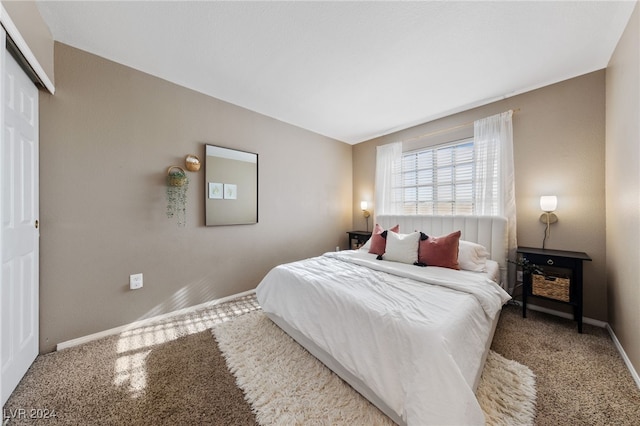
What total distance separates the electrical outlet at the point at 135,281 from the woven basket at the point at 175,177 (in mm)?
994

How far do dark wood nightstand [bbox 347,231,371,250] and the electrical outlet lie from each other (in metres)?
3.15

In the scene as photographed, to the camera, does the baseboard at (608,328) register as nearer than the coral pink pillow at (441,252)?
Yes

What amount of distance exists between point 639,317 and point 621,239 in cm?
67

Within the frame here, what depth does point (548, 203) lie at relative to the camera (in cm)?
240

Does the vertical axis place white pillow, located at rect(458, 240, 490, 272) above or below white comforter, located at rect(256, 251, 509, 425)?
above

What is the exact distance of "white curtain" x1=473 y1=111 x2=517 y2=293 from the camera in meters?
2.72

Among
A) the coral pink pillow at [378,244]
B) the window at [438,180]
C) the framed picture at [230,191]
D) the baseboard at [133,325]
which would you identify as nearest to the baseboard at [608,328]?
the window at [438,180]

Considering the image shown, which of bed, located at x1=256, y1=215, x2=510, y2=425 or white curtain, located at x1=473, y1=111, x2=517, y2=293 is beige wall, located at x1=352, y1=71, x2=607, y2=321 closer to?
white curtain, located at x1=473, y1=111, x2=517, y2=293

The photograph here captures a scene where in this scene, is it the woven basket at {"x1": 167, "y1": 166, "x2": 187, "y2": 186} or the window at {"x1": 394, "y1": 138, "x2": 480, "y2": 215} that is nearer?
the woven basket at {"x1": 167, "y1": 166, "x2": 187, "y2": 186}

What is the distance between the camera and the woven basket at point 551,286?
2186 mm

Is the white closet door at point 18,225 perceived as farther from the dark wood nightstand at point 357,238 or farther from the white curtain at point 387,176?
the white curtain at point 387,176

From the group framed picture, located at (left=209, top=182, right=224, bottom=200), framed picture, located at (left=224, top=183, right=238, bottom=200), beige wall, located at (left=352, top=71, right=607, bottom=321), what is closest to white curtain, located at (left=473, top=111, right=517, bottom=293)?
beige wall, located at (left=352, top=71, right=607, bottom=321)

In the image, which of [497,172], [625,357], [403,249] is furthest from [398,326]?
[497,172]

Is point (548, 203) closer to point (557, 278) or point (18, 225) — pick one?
point (557, 278)
